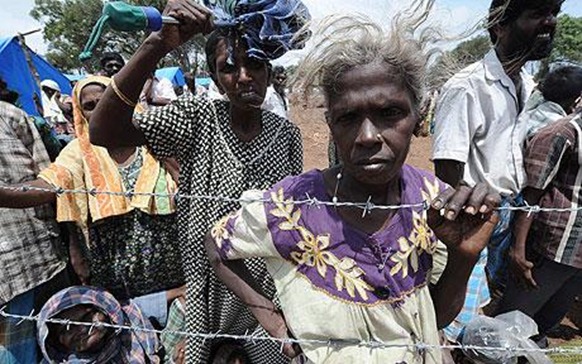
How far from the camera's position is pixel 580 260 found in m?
2.42

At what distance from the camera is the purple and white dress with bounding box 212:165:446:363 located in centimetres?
125

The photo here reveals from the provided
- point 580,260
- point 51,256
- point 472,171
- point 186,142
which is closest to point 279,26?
point 186,142

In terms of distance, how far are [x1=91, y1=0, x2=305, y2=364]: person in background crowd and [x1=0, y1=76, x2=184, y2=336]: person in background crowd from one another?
655 mm

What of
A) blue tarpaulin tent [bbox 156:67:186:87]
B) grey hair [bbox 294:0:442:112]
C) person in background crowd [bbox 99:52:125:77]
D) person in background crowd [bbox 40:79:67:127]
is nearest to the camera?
grey hair [bbox 294:0:442:112]

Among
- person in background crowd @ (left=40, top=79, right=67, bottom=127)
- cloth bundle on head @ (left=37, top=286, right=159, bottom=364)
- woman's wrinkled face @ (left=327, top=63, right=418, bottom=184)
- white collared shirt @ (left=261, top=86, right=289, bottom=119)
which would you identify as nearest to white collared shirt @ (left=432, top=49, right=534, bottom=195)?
woman's wrinkled face @ (left=327, top=63, right=418, bottom=184)

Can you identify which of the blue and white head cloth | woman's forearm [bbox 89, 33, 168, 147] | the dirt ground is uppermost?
the blue and white head cloth

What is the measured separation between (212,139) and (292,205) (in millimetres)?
495

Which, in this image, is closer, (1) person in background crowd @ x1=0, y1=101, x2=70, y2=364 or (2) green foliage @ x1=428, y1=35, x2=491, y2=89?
(2) green foliage @ x1=428, y1=35, x2=491, y2=89

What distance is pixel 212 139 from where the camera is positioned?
1.67 meters

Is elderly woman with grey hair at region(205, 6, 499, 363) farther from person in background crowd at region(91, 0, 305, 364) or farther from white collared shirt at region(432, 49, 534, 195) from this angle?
white collared shirt at region(432, 49, 534, 195)

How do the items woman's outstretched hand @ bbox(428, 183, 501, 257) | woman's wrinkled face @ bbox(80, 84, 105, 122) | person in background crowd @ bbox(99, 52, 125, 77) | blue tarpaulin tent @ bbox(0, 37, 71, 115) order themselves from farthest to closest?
blue tarpaulin tent @ bbox(0, 37, 71, 115) < person in background crowd @ bbox(99, 52, 125, 77) < woman's wrinkled face @ bbox(80, 84, 105, 122) < woman's outstretched hand @ bbox(428, 183, 501, 257)

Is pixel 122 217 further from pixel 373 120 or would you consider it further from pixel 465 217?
pixel 465 217

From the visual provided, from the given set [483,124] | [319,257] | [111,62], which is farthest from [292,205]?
[111,62]

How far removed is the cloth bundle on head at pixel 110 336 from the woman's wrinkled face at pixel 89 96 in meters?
0.97
